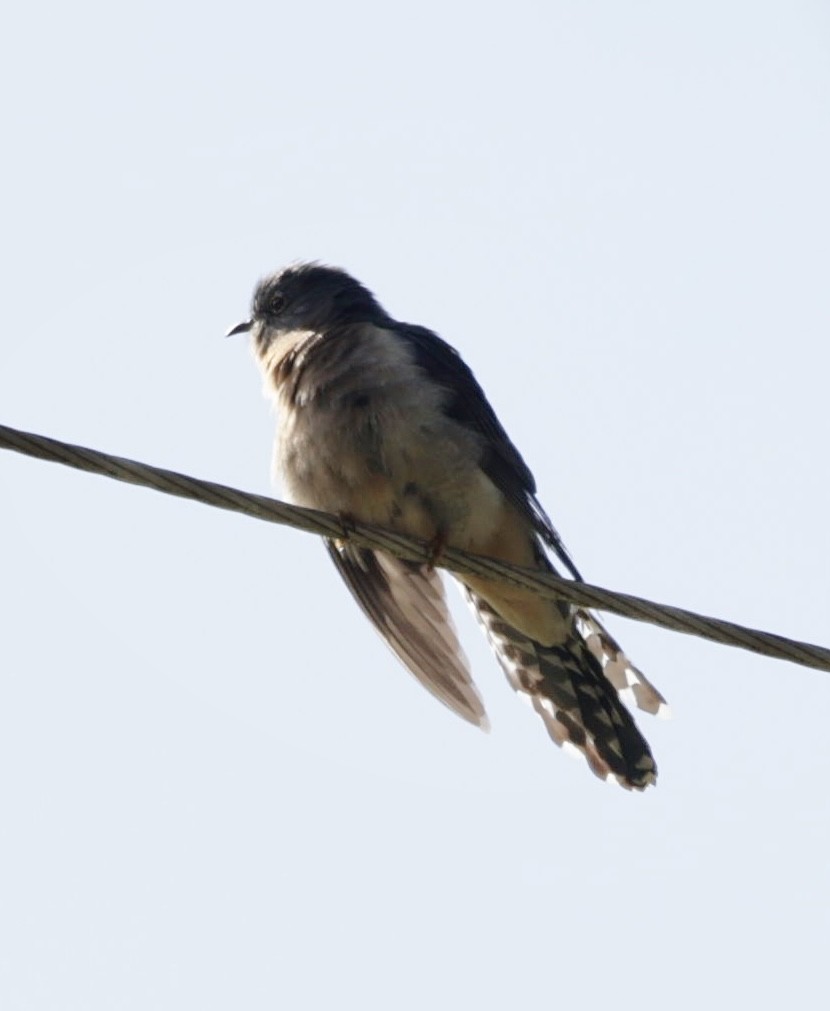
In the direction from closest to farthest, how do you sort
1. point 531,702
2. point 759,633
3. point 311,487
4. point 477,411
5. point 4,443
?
point 4,443, point 759,633, point 311,487, point 477,411, point 531,702

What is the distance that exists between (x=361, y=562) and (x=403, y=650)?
0.43 meters

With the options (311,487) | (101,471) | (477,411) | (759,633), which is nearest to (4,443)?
(101,471)

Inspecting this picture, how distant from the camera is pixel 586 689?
24.8ft

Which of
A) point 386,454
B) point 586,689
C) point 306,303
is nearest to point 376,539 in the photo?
point 386,454

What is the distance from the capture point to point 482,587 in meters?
7.28

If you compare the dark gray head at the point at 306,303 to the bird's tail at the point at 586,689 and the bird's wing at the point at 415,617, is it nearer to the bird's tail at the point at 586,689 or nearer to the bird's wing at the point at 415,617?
the bird's wing at the point at 415,617

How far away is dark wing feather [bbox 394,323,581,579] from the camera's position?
7.03 metres

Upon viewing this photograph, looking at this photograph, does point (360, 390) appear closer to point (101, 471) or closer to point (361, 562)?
point (361, 562)

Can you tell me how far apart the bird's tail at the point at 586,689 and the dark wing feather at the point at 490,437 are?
0.61 metres

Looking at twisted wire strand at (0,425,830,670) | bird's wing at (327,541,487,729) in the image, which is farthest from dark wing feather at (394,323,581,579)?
twisted wire strand at (0,425,830,670)

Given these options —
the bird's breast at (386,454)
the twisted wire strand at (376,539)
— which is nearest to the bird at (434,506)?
the bird's breast at (386,454)

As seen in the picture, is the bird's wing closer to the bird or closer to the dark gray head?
the bird

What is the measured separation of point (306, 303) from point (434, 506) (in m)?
1.95

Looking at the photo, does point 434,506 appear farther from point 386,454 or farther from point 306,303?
point 306,303
